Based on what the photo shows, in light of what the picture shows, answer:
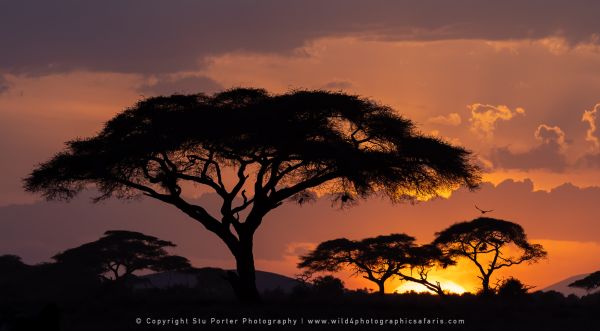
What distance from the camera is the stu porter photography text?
29656mm

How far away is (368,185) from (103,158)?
11698mm

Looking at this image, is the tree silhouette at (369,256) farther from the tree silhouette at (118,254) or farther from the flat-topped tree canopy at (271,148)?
the flat-topped tree canopy at (271,148)

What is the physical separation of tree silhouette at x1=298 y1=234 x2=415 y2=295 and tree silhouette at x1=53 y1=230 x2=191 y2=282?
1431 centimetres

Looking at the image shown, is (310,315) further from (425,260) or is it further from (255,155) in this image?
(425,260)

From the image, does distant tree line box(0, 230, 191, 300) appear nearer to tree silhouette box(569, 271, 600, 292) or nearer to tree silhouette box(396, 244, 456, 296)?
tree silhouette box(396, 244, 456, 296)

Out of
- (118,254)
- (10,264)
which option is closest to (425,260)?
(118,254)

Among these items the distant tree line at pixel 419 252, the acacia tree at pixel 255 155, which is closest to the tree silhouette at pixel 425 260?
the distant tree line at pixel 419 252

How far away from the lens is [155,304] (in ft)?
120

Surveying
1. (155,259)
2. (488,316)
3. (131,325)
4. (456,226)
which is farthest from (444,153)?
(155,259)

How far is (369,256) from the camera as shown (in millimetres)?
70938

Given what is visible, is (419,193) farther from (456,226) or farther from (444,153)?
(456,226)

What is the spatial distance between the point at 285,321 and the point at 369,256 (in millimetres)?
41370

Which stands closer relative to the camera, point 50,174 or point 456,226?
point 50,174

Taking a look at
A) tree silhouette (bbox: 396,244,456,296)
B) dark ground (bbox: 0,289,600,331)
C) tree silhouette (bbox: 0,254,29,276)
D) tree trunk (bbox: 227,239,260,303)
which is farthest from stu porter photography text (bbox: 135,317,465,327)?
tree silhouette (bbox: 0,254,29,276)
